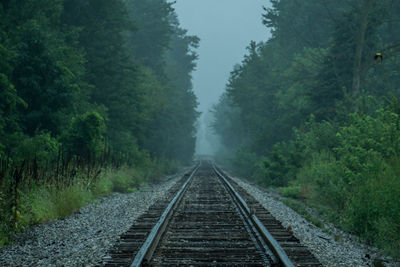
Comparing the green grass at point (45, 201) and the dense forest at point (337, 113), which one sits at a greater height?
the dense forest at point (337, 113)

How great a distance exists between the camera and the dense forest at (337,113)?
7.98m

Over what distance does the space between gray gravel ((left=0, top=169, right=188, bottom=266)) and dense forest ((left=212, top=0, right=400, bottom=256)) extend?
5.35 m

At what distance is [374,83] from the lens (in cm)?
2223

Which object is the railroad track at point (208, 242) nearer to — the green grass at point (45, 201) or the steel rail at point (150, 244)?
the steel rail at point (150, 244)

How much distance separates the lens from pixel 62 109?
14625mm

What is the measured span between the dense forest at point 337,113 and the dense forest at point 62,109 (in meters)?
7.56

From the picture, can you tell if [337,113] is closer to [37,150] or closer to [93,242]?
[37,150]

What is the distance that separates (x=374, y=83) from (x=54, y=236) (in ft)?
73.1

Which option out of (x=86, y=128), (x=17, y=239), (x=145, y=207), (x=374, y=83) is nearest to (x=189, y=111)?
(x=374, y=83)

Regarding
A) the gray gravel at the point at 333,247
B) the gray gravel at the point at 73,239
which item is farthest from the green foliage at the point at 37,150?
the gray gravel at the point at 333,247

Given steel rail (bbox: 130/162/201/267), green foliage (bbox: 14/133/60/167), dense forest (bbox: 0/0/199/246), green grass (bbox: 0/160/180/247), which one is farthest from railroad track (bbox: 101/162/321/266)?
green foliage (bbox: 14/133/60/167)

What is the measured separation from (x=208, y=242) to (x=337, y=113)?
50.0ft

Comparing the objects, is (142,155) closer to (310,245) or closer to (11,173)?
(11,173)

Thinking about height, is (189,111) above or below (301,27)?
below
